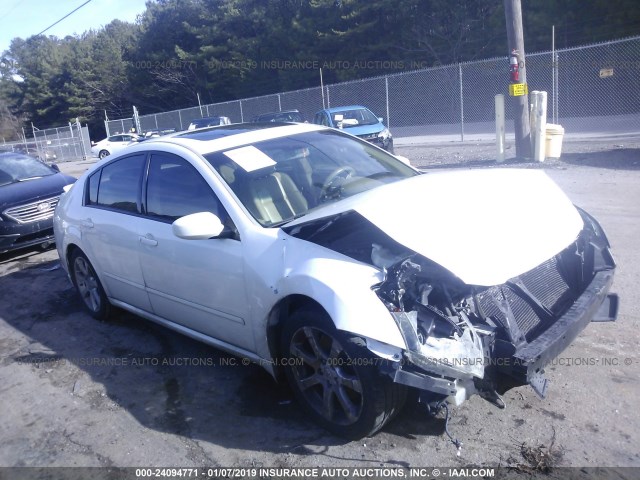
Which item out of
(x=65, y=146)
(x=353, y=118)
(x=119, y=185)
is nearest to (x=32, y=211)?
(x=119, y=185)

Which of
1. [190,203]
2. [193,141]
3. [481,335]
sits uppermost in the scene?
[193,141]

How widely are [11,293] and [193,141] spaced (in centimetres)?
398

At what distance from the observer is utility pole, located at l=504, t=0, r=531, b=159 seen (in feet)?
40.3

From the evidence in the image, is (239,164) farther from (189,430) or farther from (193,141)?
(189,430)

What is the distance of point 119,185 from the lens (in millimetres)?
4902

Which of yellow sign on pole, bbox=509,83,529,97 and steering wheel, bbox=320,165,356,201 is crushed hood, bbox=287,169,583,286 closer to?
steering wheel, bbox=320,165,356,201

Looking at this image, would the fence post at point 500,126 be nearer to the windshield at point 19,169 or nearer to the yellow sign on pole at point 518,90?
the yellow sign on pole at point 518,90

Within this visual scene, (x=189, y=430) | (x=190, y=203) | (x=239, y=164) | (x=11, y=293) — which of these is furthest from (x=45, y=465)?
(x=11, y=293)

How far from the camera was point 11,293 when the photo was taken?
22.6 feet

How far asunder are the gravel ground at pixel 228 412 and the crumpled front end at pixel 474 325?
0.43 meters

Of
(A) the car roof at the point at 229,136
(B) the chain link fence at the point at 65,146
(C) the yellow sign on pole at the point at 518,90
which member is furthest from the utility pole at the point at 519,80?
(B) the chain link fence at the point at 65,146

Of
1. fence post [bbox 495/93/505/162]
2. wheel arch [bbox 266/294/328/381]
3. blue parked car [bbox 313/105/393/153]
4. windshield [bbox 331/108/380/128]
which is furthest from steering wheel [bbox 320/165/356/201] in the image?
windshield [bbox 331/108/380/128]

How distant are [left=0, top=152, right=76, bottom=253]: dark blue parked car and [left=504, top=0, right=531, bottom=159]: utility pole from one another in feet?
29.8

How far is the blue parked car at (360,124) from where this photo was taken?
1642cm
